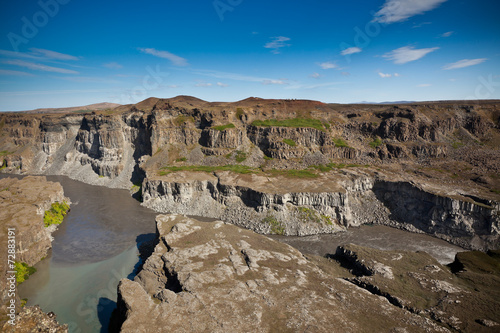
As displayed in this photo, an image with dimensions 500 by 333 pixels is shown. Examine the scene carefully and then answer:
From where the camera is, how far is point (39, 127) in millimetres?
89625

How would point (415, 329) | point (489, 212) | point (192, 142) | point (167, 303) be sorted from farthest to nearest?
point (192, 142)
point (489, 212)
point (167, 303)
point (415, 329)

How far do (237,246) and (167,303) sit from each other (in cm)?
1135

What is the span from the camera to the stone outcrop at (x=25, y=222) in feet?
83.8

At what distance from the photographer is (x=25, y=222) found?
1291 inches

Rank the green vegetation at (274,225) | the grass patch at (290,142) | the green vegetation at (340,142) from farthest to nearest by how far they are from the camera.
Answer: the green vegetation at (340,142), the grass patch at (290,142), the green vegetation at (274,225)

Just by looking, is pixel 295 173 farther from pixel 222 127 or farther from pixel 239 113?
pixel 239 113

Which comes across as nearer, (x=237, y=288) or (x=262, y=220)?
(x=237, y=288)

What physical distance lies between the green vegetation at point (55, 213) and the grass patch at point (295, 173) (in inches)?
1614

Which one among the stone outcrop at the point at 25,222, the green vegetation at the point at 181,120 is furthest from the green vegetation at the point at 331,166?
the stone outcrop at the point at 25,222

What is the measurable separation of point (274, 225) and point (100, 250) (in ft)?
85.6

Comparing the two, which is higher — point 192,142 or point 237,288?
point 192,142

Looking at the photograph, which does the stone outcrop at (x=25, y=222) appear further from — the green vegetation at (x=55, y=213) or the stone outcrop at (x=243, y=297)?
the stone outcrop at (x=243, y=297)

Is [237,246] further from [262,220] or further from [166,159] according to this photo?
[166,159]

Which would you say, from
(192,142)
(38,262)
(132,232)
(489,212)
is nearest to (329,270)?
(489,212)
